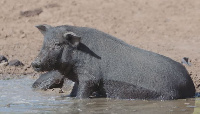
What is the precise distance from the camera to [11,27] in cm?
1747

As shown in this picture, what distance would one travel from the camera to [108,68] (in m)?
10.5

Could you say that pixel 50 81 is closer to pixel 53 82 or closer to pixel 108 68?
pixel 53 82

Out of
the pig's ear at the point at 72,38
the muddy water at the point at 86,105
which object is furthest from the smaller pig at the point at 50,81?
the pig's ear at the point at 72,38

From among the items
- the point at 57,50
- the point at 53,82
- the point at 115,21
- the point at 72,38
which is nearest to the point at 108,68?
the point at 72,38

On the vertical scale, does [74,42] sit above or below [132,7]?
below

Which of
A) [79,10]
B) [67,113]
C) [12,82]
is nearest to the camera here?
[67,113]

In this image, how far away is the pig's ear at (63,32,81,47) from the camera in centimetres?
1038

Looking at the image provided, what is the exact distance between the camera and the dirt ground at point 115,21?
16062mm

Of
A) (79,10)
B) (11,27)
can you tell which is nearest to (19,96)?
(11,27)

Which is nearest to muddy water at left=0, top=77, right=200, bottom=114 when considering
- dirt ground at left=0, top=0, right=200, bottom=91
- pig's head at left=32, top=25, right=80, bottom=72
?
pig's head at left=32, top=25, right=80, bottom=72

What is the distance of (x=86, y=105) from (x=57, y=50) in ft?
3.71

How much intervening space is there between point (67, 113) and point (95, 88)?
4.42 feet

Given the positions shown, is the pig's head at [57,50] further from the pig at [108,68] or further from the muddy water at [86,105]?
the muddy water at [86,105]

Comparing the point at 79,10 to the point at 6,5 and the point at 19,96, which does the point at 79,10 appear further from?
the point at 19,96
